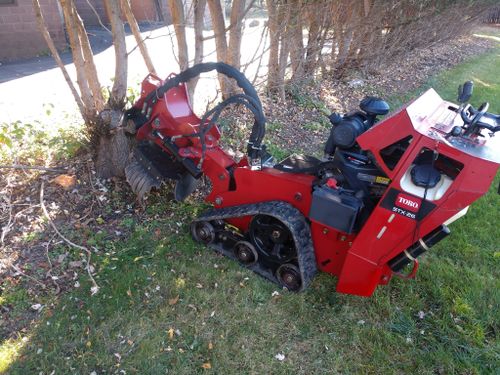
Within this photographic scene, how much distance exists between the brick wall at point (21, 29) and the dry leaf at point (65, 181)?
24.6ft

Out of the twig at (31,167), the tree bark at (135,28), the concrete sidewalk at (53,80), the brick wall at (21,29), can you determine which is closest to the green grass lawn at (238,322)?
the twig at (31,167)

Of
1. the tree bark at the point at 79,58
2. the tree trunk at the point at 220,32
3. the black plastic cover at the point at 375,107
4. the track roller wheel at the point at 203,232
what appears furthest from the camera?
the tree trunk at the point at 220,32

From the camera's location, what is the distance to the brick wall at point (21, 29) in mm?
9898

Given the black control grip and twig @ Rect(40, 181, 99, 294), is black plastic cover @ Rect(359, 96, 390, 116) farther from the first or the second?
twig @ Rect(40, 181, 99, 294)

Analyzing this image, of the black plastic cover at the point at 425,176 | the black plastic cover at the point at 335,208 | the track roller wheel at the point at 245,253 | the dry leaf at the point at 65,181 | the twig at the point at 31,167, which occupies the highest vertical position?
the black plastic cover at the point at 425,176

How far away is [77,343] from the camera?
111 inches

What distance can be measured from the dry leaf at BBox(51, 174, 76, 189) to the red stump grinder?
2.49 feet

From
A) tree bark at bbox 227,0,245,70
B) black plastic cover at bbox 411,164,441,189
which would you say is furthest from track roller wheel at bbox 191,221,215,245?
tree bark at bbox 227,0,245,70

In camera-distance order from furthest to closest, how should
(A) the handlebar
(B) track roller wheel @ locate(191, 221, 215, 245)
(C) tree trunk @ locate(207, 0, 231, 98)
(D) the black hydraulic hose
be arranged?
(C) tree trunk @ locate(207, 0, 231, 98) < (B) track roller wheel @ locate(191, 221, 215, 245) < (D) the black hydraulic hose < (A) the handlebar

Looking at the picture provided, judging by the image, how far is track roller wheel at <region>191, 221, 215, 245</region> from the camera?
370 centimetres

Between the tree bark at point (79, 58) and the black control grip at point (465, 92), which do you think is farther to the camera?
the tree bark at point (79, 58)

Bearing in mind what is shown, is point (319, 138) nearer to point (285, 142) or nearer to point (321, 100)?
point (285, 142)

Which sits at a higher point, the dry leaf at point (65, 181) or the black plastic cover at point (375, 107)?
the black plastic cover at point (375, 107)

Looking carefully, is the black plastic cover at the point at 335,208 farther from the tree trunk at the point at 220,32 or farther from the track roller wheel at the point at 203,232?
the tree trunk at the point at 220,32
